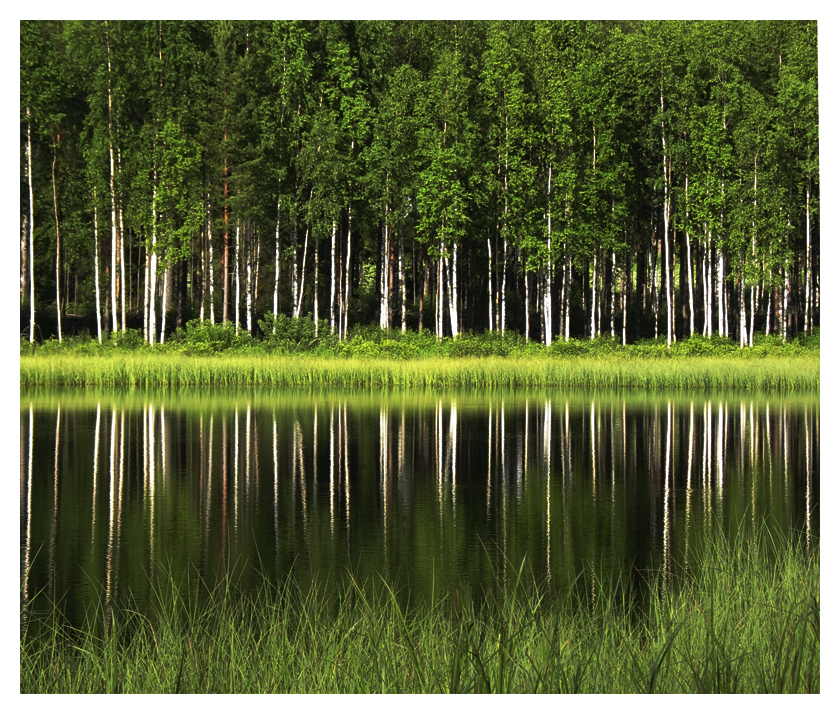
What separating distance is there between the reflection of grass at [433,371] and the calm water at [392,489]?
2.93 metres

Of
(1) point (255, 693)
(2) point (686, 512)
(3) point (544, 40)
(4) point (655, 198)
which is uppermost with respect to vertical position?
(3) point (544, 40)

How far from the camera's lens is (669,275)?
32.8m

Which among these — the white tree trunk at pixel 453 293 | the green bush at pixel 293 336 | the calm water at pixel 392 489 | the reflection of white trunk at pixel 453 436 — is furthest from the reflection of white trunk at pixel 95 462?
the white tree trunk at pixel 453 293

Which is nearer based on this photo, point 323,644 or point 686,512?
point 323,644

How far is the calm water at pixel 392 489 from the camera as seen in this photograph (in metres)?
8.16

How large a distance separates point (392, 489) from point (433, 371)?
13824 mm

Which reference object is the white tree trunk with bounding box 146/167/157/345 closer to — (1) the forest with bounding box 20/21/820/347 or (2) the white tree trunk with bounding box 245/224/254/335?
(1) the forest with bounding box 20/21/820/347

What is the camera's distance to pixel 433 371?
999 inches

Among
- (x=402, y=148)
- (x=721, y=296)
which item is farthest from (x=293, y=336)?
(x=721, y=296)

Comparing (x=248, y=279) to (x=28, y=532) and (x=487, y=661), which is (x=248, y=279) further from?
(x=487, y=661)
